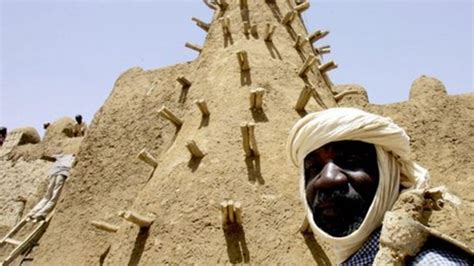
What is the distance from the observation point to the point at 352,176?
80.4 inches

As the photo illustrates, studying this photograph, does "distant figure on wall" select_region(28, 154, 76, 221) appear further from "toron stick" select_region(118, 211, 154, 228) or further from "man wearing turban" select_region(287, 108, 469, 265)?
"man wearing turban" select_region(287, 108, 469, 265)

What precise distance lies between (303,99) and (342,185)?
11.3 feet

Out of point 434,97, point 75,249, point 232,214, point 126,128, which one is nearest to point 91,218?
point 75,249

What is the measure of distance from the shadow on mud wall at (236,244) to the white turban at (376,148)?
207 cm

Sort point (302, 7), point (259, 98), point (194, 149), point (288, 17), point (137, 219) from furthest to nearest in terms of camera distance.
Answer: point (302, 7), point (288, 17), point (259, 98), point (194, 149), point (137, 219)

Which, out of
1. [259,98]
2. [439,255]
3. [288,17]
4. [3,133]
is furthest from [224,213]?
[3,133]

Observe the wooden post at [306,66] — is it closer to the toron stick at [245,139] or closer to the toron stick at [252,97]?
the toron stick at [252,97]

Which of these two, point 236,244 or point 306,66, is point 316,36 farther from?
point 236,244

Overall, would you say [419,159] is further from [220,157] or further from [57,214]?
[57,214]

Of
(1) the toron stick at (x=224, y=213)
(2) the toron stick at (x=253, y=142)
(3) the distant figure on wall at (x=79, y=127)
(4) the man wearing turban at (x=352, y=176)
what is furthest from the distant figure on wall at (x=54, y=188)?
(4) the man wearing turban at (x=352, y=176)

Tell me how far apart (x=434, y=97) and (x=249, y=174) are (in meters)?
4.09

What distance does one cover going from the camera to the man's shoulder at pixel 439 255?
1.66m

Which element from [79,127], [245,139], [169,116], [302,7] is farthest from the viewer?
[79,127]

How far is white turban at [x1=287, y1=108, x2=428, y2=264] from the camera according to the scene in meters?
1.98
